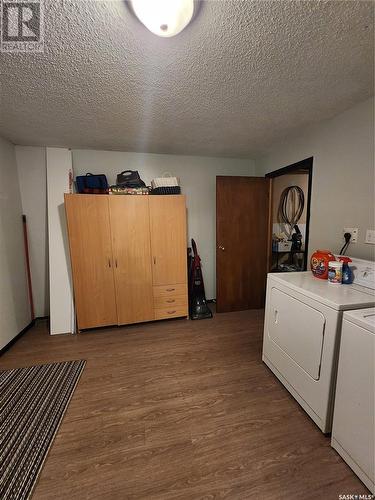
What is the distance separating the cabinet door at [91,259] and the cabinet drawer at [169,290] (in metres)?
0.55

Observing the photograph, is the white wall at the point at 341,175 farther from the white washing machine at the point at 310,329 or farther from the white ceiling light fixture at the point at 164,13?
the white ceiling light fixture at the point at 164,13

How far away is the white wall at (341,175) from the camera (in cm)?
167

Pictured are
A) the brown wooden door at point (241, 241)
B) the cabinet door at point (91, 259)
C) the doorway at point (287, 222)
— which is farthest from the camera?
the doorway at point (287, 222)

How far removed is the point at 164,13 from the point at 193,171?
7.37 feet

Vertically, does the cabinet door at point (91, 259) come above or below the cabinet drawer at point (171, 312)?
above

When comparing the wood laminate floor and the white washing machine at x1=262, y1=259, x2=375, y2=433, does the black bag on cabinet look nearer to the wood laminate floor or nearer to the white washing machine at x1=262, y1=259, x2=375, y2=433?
the wood laminate floor

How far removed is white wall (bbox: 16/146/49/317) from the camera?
8.60 feet

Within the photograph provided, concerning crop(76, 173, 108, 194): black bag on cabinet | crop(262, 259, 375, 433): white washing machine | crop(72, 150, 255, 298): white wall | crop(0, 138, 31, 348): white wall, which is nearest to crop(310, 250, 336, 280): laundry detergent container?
crop(262, 259, 375, 433): white washing machine

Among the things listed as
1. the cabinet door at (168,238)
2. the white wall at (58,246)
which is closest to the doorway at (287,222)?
the cabinet door at (168,238)

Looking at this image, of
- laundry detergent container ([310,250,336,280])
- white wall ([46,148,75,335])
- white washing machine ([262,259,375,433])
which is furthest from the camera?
white wall ([46,148,75,335])

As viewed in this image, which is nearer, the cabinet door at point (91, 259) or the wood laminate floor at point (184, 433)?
the wood laminate floor at point (184, 433)

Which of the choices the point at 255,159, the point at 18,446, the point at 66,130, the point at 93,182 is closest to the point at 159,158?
the point at 93,182

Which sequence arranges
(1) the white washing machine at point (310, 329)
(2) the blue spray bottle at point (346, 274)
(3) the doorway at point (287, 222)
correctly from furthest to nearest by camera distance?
(3) the doorway at point (287, 222), (2) the blue spray bottle at point (346, 274), (1) the white washing machine at point (310, 329)

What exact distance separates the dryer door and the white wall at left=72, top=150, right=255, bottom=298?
166 cm
